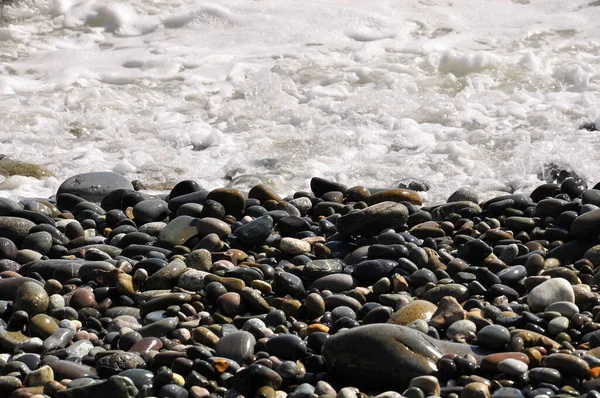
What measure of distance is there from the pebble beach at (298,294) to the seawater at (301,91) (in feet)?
2.89

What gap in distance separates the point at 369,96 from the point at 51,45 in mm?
3423

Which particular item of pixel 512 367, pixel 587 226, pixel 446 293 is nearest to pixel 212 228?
pixel 446 293

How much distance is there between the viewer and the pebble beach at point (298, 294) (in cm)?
262

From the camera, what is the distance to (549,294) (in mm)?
3148

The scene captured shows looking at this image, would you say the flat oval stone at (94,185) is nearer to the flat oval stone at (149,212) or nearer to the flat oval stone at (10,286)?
the flat oval stone at (149,212)

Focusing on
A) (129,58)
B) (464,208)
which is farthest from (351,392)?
(129,58)

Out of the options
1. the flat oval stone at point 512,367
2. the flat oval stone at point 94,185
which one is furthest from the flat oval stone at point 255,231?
the flat oval stone at point 512,367

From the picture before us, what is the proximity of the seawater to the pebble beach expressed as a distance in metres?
0.88

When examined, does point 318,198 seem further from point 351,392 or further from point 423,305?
point 351,392

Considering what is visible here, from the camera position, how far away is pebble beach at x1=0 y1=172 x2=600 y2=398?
262cm

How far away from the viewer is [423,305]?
313 centimetres

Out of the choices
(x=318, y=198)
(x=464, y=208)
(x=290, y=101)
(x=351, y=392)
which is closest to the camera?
(x=351, y=392)

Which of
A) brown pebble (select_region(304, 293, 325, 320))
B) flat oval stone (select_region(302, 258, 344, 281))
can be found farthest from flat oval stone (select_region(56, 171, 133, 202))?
brown pebble (select_region(304, 293, 325, 320))

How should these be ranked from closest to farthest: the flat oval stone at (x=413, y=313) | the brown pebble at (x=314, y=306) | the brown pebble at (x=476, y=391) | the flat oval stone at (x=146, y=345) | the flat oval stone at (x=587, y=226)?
the brown pebble at (x=476, y=391) < the flat oval stone at (x=146, y=345) < the flat oval stone at (x=413, y=313) < the brown pebble at (x=314, y=306) < the flat oval stone at (x=587, y=226)
